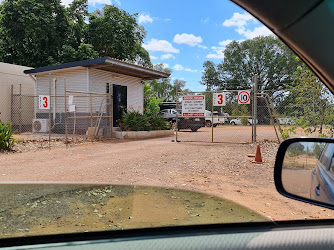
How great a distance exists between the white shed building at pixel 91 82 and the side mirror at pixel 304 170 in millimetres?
12302

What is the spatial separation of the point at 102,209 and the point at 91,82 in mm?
11042

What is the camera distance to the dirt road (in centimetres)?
477

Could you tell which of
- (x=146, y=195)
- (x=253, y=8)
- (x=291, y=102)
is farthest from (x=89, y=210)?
(x=291, y=102)

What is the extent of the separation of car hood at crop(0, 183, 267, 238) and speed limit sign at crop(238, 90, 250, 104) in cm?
670

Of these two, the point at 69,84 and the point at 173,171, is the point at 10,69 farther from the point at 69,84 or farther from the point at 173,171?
the point at 173,171

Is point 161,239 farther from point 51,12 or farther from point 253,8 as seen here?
point 51,12

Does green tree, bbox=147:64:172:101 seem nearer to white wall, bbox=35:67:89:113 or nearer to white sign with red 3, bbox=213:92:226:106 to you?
white wall, bbox=35:67:89:113

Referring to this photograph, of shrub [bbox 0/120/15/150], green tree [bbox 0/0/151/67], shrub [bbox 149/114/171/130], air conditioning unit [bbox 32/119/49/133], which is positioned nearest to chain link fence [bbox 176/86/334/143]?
shrub [bbox 149/114/171/130]

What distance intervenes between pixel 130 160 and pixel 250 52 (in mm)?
20962

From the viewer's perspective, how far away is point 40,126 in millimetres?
15227

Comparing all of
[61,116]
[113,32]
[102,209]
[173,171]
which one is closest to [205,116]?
[173,171]

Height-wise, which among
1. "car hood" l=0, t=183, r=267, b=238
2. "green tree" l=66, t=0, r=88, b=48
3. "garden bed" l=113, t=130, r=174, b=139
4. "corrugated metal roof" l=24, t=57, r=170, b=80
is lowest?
"car hood" l=0, t=183, r=267, b=238

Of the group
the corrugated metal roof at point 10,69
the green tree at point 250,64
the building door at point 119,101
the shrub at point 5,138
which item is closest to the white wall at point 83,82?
the building door at point 119,101

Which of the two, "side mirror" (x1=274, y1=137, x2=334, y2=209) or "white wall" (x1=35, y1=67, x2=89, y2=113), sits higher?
"white wall" (x1=35, y1=67, x2=89, y2=113)
